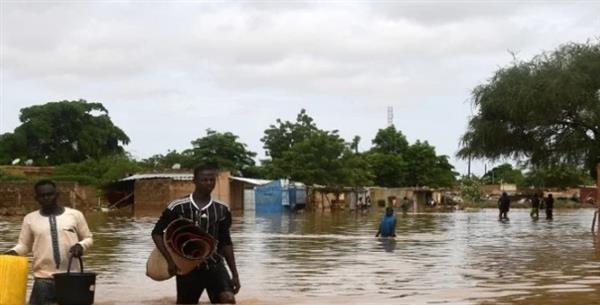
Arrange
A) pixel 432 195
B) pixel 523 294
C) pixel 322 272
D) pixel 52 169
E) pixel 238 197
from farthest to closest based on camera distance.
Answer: pixel 432 195 < pixel 52 169 < pixel 238 197 < pixel 322 272 < pixel 523 294

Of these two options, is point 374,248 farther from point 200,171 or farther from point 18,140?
point 18,140

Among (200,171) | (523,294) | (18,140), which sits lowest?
(523,294)

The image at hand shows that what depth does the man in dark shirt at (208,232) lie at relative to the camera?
8.52 meters

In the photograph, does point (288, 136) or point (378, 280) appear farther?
point (288, 136)

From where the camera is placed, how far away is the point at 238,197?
65188 mm

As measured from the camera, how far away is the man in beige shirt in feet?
25.8

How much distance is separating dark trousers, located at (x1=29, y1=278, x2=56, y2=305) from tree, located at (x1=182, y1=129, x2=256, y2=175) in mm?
76109

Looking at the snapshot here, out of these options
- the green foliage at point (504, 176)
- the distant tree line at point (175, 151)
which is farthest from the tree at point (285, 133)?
the green foliage at point (504, 176)

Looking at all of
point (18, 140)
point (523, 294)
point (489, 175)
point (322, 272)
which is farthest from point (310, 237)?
point (489, 175)

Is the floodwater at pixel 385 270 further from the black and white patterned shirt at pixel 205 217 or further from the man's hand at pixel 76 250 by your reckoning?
the man's hand at pixel 76 250

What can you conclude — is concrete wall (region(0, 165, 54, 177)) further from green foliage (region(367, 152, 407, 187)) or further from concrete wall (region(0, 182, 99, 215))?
green foliage (region(367, 152, 407, 187))

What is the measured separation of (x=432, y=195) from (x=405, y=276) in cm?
7235

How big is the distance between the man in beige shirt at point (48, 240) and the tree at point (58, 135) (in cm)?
8146

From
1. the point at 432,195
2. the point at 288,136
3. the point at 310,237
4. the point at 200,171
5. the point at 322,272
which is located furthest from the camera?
the point at 288,136
